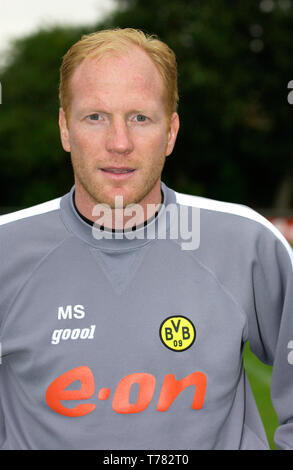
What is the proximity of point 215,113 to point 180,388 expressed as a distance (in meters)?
31.6

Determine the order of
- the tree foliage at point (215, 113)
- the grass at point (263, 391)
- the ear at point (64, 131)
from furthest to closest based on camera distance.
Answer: the tree foliage at point (215, 113), the grass at point (263, 391), the ear at point (64, 131)

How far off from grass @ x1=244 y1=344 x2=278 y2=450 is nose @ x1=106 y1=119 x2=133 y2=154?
4.15 meters

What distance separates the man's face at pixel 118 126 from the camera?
8.34 feet

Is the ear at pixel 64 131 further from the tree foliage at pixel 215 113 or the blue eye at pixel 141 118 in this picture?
the tree foliage at pixel 215 113

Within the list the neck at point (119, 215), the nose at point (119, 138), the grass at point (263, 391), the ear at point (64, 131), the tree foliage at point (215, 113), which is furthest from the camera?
the tree foliage at point (215, 113)

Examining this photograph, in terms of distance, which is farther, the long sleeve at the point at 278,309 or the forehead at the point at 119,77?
the long sleeve at the point at 278,309

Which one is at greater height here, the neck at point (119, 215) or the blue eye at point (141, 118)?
the blue eye at point (141, 118)

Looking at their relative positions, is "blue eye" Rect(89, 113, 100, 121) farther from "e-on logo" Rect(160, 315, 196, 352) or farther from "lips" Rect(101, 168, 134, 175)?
"e-on logo" Rect(160, 315, 196, 352)

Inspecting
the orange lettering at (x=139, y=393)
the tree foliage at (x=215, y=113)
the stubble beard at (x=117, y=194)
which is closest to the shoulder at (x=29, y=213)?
the stubble beard at (x=117, y=194)

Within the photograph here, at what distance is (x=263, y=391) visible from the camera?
7.50m

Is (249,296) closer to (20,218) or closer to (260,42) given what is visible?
(20,218)

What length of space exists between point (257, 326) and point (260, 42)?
33261 millimetres

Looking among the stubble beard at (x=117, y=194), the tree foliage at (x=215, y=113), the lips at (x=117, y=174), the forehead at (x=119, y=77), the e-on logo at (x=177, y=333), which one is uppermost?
the forehead at (x=119, y=77)

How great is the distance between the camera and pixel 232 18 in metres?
33.1
